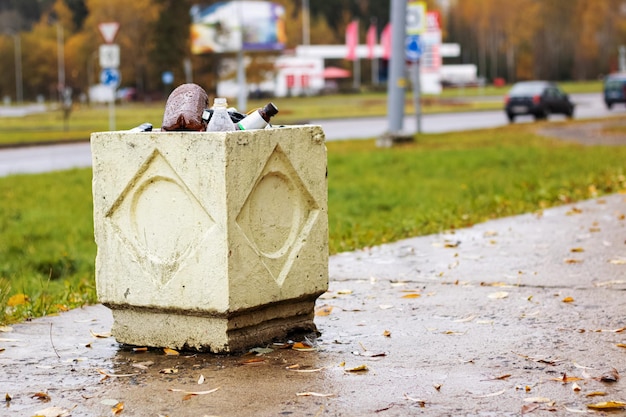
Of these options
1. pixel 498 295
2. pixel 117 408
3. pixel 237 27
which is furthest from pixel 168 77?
pixel 117 408

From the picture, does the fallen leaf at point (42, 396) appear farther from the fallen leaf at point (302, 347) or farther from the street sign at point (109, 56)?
the street sign at point (109, 56)

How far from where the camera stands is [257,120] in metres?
5.24

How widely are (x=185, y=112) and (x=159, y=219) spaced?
0.54 meters

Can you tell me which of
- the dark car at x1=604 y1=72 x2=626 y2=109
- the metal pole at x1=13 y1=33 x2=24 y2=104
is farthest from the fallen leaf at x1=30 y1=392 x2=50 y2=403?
the metal pole at x1=13 y1=33 x2=24 y2=104

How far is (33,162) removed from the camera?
72.6ft

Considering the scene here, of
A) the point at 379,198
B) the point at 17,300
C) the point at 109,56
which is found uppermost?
the point at 109,56

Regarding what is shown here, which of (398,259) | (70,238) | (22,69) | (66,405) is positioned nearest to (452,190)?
(70,238)

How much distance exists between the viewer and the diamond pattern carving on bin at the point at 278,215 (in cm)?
495

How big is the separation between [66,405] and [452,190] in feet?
35.3

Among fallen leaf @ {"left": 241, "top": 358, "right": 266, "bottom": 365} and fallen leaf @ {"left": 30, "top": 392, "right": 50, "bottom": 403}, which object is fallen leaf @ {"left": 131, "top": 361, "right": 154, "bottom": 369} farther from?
fallen leaf @ {"left": 30, "top": 392, "right": 50, "bottom": 403}

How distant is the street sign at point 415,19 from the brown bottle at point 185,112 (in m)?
20.2

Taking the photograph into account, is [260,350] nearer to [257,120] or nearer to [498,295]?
[257,120]

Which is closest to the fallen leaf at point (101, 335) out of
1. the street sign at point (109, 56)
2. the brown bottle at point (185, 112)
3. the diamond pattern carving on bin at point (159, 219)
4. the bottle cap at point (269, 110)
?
the diamond pattern carving on bin at point (159, 219)

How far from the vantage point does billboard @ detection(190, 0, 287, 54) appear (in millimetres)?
61125
